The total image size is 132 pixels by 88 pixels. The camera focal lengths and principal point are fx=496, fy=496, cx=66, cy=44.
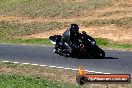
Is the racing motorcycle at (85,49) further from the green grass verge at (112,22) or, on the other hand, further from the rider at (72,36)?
the green grass verge at (112,22)

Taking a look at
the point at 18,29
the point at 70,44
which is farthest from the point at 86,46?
the point at 18,29

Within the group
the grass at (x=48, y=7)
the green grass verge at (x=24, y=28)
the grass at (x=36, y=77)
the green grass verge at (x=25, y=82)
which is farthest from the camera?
the grass at (x=48, y=7)

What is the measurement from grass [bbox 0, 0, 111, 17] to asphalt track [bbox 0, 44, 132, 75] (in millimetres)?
21830

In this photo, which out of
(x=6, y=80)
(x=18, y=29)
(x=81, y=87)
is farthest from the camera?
(x=18, y=29)

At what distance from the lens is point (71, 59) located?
23.2 meters

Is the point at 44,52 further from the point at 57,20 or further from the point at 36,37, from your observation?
the point at 57,20

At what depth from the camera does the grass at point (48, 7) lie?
49.2 metres

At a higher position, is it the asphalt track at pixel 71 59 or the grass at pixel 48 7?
the asphalt track at pixel 71 59

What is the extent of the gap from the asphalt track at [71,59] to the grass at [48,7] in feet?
71.6

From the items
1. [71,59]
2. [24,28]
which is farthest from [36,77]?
[24,28]

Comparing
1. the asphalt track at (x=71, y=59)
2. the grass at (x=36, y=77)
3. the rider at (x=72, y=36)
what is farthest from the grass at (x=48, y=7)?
the grass at (x=36, y=77)

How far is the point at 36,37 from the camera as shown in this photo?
127ft

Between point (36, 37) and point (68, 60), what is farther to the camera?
point (36, 37)

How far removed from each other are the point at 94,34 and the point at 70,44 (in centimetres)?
1448
